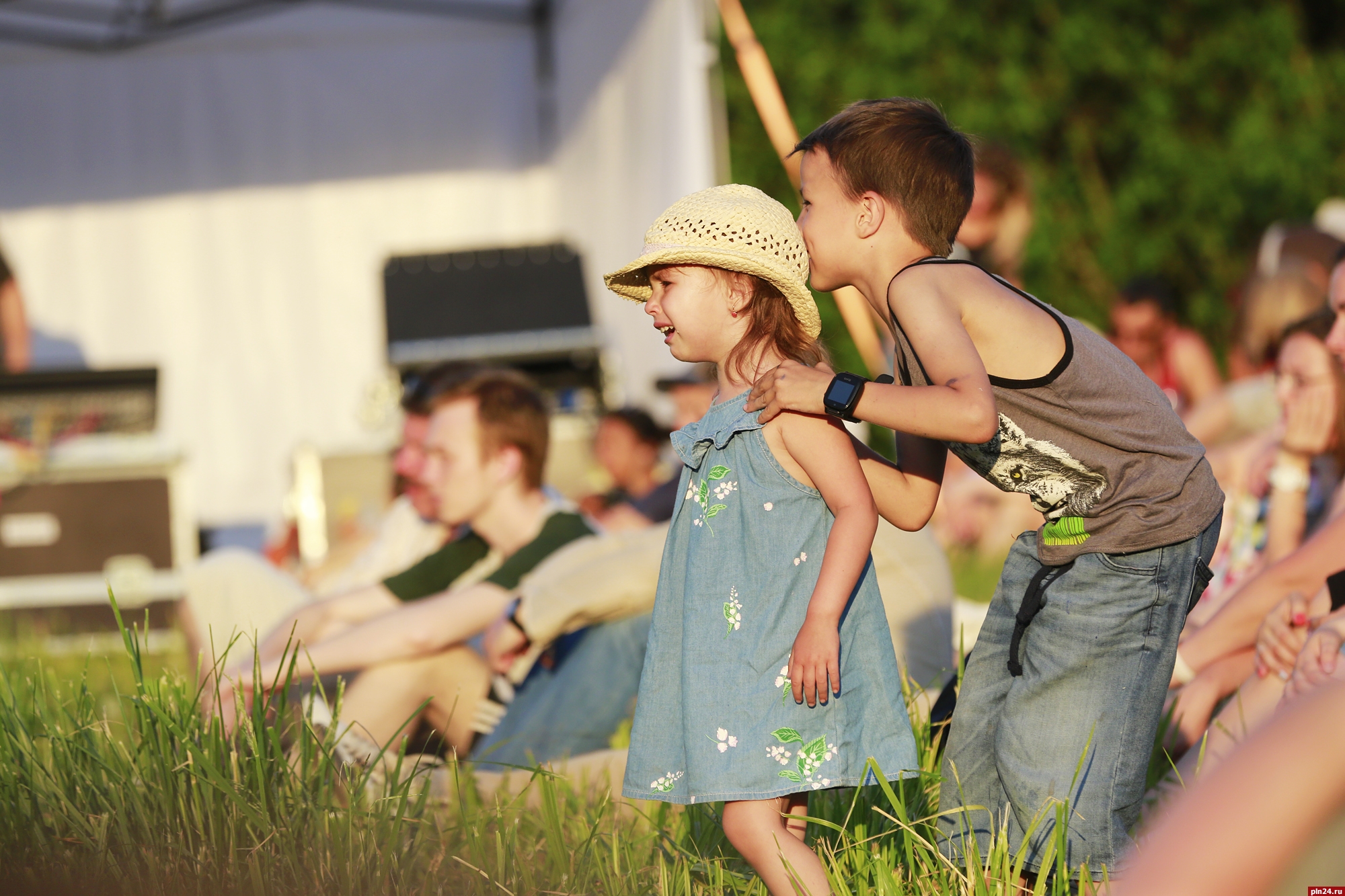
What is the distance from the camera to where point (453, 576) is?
10.9 ft

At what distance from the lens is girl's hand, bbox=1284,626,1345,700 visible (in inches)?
76.0

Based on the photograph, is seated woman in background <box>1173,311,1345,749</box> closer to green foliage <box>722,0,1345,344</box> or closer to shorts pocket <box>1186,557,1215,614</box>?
shorts pocket <box>1186,557,1215,614</box>

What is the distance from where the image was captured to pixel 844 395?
5.28ft

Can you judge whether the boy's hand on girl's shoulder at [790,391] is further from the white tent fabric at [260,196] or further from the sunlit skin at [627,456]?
the white tent fabric at [260,196]

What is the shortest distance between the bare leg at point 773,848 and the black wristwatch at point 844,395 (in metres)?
0.52

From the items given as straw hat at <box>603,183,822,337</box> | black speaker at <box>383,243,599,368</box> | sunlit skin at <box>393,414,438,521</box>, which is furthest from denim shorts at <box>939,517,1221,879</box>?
black speaker at <box>383,243,599,368</box>

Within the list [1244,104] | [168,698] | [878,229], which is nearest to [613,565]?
[168,698]

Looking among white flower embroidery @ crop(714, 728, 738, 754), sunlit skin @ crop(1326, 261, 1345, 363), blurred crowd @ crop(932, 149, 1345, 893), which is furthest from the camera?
sunlit skin @ crop(1326, 261, 1345, 363)

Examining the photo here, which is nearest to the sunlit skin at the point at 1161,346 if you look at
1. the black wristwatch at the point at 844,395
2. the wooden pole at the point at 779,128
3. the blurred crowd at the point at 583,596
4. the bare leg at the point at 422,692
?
the blurred crowd at the point at 583,596

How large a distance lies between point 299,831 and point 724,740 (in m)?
0.70

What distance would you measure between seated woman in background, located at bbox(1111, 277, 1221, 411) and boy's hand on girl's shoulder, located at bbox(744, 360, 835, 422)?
3.36 m

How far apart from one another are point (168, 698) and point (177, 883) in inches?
12.8

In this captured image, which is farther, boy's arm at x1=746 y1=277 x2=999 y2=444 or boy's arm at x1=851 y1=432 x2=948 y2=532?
boy's arm at x1=851 y1=432 x2=948 y2=532

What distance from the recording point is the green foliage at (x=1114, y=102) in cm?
876
